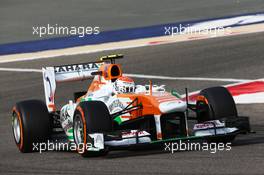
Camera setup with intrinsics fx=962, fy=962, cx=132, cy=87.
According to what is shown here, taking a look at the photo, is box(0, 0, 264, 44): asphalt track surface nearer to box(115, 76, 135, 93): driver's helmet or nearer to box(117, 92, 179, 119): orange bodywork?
box(115, 76, 135, 93): driver's helmet

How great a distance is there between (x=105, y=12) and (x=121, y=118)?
16066 mm

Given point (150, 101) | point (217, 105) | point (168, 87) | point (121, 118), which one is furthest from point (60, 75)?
point (168, 87)

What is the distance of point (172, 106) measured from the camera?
12.8 m

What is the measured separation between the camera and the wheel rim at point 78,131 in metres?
13.0

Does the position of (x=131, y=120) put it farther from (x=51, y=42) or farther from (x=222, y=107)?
(x=51, y=42)

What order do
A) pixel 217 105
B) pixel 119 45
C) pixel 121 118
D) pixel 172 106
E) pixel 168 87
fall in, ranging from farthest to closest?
pixel 119 45, pixel 168 87, pixel 121 118, pixel 217 105, pixel 172 106

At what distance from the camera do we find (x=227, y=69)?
66.8 ft

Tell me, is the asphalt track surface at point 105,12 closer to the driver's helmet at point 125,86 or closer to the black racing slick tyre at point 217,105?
the driver's helmet at point 125,86

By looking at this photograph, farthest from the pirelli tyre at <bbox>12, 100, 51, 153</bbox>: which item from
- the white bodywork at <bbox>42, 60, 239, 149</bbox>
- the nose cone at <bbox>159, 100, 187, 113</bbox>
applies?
the nose cone at <bbox>159, 100, 187, 113</bbox>

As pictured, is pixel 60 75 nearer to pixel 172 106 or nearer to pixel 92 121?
pixel 92 121

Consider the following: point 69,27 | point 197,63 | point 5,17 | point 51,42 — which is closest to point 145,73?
point 197,63

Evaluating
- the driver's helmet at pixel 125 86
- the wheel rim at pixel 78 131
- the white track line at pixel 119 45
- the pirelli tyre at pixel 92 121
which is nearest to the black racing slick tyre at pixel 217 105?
the driver's helmet at pixel 125 86

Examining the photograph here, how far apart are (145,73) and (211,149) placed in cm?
796

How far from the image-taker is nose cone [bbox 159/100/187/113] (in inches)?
504
